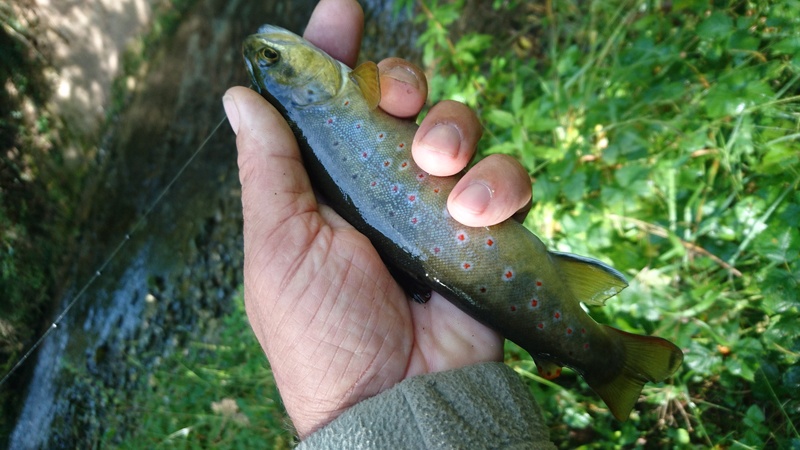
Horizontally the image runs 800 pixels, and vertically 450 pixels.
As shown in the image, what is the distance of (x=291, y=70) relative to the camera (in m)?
2.45

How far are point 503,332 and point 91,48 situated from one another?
8568 millimetres

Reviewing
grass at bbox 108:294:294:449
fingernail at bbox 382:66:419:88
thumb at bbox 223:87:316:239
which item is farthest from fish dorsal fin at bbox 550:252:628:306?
grass at bbox 108:294:294:449

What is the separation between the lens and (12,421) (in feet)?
19.6

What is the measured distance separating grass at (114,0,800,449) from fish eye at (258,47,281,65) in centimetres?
134

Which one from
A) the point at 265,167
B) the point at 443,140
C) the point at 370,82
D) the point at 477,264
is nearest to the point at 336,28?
the point at 370,82

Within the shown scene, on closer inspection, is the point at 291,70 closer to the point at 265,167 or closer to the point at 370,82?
the point at 370,82

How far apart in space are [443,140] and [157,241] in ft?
18.7

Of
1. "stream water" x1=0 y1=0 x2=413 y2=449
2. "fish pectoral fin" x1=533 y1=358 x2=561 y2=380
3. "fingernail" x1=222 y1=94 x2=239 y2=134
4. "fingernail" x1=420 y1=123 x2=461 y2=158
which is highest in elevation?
"fingernail" x1=420 y1=123 x2=461 y2=158

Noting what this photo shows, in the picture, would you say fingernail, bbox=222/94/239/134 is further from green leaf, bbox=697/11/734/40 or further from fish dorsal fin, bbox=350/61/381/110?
green leaf, bbox=697/11/734/40

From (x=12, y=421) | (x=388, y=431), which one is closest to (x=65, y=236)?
(x=12, y=421)

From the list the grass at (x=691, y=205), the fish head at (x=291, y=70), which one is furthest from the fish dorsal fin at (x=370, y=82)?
the grass at (x=691, y=205)

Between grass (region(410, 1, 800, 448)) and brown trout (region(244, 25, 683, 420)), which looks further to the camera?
grass (region(410, 1, 800, 448))

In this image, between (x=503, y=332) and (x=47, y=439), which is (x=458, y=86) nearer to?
(x=503, y=332)

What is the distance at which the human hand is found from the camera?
77.5 inches
